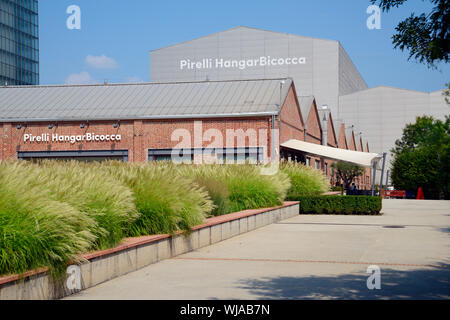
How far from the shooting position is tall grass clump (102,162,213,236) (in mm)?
9102

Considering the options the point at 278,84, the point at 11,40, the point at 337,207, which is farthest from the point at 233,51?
the point at 337,207

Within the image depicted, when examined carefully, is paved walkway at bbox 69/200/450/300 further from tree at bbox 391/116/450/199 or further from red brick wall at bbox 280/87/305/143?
tree at bbox 391/116/450/199

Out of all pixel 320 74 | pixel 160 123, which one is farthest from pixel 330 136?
pixel 320 74

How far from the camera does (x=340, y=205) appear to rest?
68.6 feet

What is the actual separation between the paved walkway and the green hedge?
7533 millimetres

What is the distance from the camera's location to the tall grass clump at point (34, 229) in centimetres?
556

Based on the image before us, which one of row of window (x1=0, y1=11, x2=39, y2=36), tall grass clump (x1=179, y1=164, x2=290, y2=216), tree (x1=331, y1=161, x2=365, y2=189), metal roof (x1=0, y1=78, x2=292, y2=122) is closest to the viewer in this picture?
tall grass clump (x1=179, y1=164, x2=290, y2=216)

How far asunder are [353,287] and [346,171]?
43.9 meters

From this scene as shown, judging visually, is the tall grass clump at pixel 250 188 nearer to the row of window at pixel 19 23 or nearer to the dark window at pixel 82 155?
the dark window at pixel 82 155

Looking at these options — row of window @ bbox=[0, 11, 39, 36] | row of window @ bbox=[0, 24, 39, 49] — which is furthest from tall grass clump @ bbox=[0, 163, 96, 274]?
row of window @ bbox=[0, 11, 39, 36]

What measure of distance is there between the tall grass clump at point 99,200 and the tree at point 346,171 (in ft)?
137

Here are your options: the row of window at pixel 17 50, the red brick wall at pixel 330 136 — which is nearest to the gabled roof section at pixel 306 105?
the red brick wall at pixel 330 136

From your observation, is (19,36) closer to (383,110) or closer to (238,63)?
(238,63)
